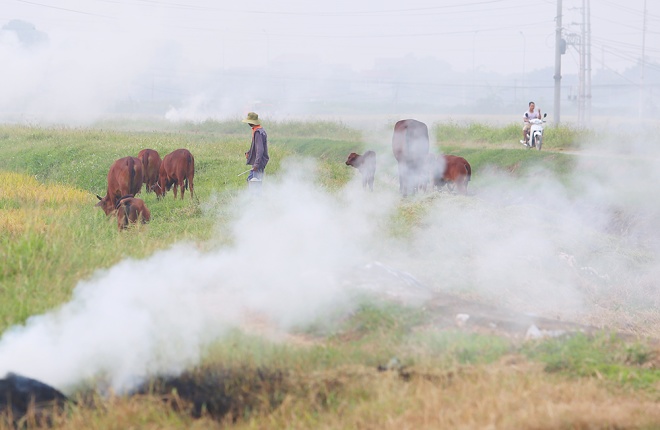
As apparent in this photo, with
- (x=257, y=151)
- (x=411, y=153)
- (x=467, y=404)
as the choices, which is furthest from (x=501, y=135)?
(x=467, y=404)

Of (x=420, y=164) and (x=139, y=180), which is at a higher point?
(x=420, y=164)

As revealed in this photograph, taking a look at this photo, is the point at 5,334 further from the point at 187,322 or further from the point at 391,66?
the point at 391,66

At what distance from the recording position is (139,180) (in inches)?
580

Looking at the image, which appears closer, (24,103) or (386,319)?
(386,319)

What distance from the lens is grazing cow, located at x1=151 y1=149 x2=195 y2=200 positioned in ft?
52.3

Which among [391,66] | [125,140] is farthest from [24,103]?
[391,66]

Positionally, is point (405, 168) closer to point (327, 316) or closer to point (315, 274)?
point (315, 274)

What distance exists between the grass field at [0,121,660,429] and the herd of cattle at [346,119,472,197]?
98.8 inches

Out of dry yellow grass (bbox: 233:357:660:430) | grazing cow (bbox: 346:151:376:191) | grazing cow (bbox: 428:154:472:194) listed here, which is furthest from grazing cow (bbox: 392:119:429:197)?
dry yellow grass (bbox: 233:357:660:430)

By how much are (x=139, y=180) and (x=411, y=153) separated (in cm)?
503

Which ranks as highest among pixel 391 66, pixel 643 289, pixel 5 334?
pixel 391 66

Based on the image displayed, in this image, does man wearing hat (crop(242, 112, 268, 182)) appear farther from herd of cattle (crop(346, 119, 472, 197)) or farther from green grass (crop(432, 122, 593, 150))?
green grass (crop(432, 122, 593, 150))

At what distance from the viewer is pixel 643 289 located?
11.7m

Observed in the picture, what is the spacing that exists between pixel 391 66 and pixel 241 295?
380ft
